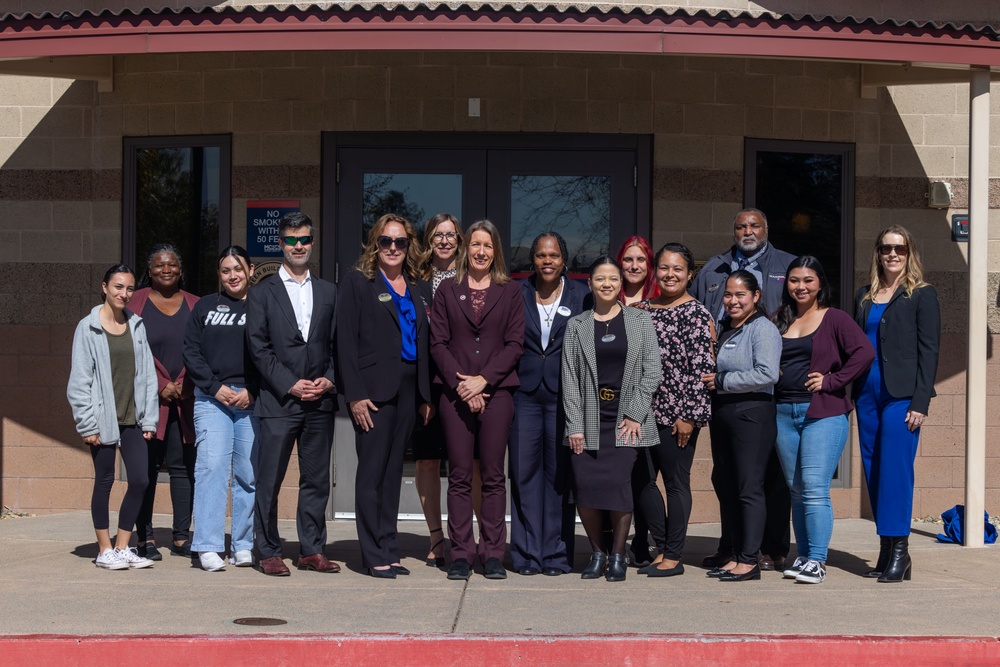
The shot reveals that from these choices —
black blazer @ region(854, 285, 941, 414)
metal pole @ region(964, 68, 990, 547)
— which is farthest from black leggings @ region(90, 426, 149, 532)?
metal pole @ region(964, 68, 990, 547)

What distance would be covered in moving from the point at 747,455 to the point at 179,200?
5.06m

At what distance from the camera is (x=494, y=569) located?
7184 millimetres

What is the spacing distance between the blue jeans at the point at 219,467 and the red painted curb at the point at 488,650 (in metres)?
1.80

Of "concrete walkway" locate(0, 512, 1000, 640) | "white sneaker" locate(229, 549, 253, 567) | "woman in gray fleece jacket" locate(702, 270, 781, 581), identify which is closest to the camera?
"concrete walkway" locate(0, 512, 1000, 640)

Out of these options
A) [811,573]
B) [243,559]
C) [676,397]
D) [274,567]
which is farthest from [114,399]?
[811,573]

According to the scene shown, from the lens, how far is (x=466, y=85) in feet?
31.0

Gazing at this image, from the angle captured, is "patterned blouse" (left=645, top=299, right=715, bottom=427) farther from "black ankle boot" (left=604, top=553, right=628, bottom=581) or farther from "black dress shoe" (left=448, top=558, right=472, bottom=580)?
"black dress shoe" (left=448, top=558, right=472, bottom=580)

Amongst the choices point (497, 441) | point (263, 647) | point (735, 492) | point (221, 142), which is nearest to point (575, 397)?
point (497, 441)

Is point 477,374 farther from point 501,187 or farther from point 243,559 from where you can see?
point 501,187

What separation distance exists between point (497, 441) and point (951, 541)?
12.0 ft

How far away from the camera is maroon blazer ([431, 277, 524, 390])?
7137mm

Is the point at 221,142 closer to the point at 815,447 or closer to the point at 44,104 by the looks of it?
the point at 44,104

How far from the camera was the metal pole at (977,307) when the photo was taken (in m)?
8.50

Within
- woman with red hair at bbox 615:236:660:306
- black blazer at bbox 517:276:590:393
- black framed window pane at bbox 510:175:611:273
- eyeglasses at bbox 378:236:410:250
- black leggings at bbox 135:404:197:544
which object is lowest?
black leggings at bbox 135:404:197:544
